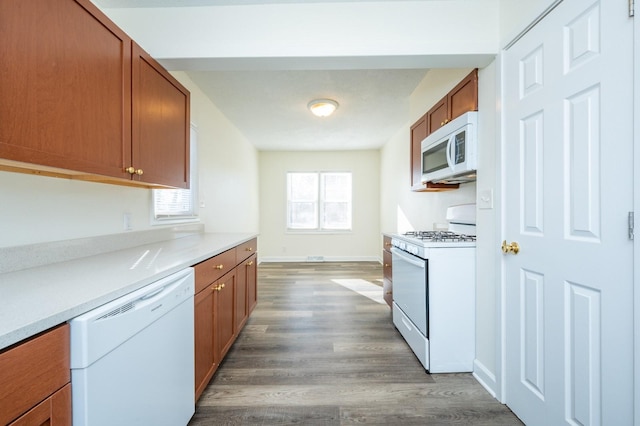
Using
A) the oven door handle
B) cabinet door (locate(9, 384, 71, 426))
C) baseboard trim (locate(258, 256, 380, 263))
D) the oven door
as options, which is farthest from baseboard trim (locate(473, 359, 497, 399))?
baseboard trim (locate(258, 256, 380, 263))

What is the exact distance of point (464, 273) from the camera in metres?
1.94

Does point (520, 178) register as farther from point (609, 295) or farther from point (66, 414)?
point (66, 414)

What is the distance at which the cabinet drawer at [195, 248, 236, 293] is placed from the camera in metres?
1.57

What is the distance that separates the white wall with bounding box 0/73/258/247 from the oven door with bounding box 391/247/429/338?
2124 mm

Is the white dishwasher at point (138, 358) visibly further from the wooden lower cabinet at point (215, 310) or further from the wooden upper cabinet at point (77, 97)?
the wooden upper cabinet at point (77, 97)

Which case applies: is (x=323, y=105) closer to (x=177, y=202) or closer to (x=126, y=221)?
(x=177, y=202)

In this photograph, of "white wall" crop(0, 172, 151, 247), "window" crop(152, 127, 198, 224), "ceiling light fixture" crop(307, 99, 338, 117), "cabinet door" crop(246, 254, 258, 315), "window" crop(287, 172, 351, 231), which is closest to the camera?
"white wall" crop(0, 172, 151, 247)

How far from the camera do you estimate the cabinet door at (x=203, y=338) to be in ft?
5.08

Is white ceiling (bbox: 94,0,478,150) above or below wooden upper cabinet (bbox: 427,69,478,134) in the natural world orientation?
above

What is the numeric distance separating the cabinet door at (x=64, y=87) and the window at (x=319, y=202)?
4941mm

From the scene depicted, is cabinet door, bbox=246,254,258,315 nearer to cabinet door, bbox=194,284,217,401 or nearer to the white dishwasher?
cabinet door, bbox=194,284,217,401

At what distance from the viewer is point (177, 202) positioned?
2.68 meters

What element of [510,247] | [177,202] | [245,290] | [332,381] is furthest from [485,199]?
[177,202]

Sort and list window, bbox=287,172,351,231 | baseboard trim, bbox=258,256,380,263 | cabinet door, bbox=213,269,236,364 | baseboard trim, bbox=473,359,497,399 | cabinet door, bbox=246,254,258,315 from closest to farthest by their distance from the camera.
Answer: baseboard trim, bbox=473,359,497,399
cabinet door, bbox=213,269,236,364
cabinet door, bbox=246,254,258,315
baseboard trim, bbox=258,256,380,263
window, bbox=287,172,351,231
